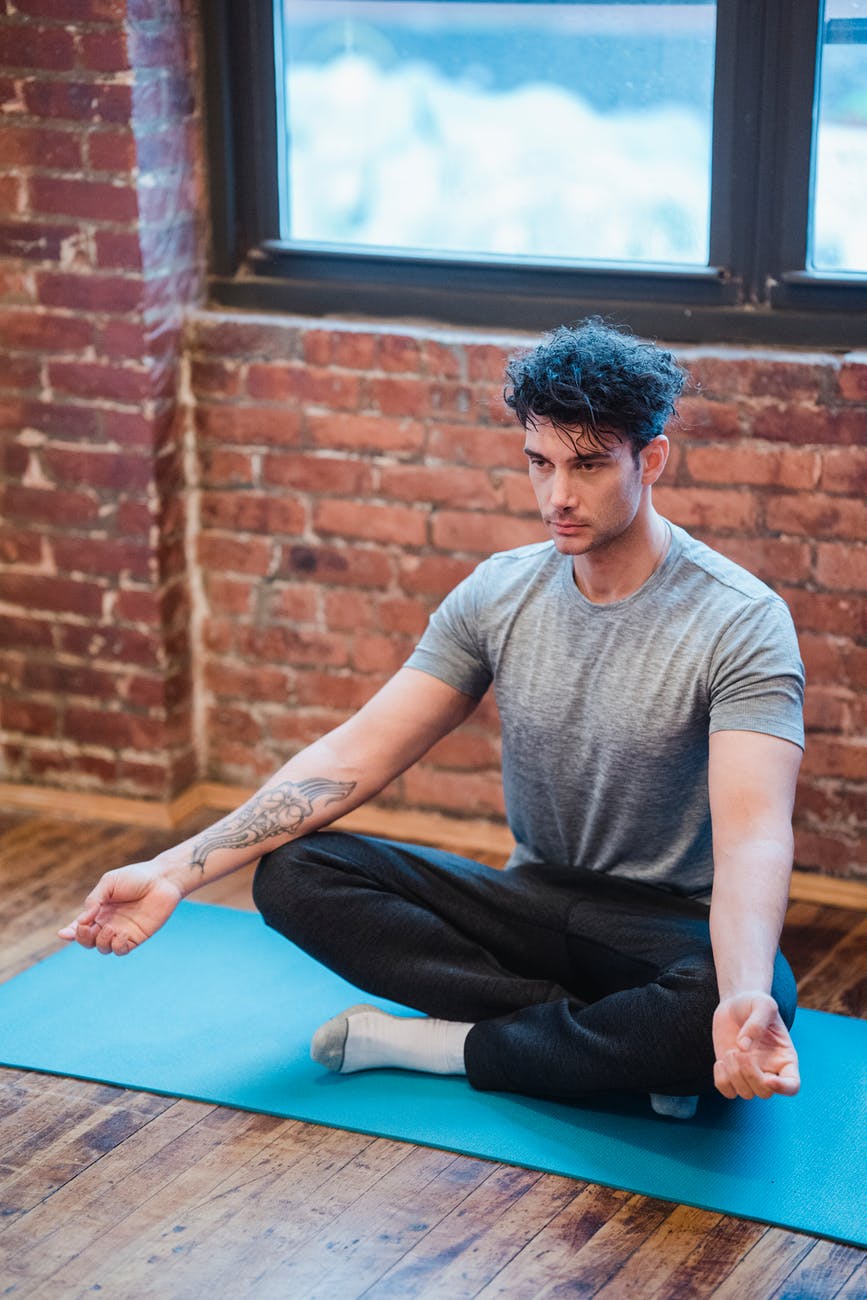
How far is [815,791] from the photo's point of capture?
262 centimetres

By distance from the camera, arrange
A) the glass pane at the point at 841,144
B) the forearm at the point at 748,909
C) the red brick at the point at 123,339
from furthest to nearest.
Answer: the red brick at the point at 123,339 → the glass pane at the point at 841,144 → the forearm at the point at 748,909

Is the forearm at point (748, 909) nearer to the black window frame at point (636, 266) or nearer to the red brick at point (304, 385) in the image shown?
the black window frame at point (636, 266)

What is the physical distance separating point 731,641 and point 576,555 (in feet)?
0.80

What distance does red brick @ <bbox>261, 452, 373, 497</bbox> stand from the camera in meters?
2.79

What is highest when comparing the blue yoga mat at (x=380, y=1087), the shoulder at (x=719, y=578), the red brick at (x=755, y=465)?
the red brick at (x=755, y=465)

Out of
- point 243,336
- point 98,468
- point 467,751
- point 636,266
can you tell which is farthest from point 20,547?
point 636,266

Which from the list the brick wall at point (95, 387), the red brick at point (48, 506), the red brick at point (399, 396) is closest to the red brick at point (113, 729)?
the brick wall at point (95, 387)

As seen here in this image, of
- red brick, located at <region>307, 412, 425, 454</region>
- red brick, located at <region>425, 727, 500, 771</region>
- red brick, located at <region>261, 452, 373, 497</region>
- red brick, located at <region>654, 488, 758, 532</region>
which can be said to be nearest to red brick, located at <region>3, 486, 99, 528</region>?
red brick, located at <region>261, 452, 373, 497</region>

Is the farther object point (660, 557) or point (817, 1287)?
point (660, 557)

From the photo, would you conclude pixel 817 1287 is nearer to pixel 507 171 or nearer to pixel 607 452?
pixel 607 452

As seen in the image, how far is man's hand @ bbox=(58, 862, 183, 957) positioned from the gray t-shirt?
0.48m

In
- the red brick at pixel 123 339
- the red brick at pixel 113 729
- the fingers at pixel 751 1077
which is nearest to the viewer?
the fingers at pixel 751 1077

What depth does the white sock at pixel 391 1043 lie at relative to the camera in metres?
2.10

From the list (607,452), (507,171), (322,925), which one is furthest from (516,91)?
(322,925)
